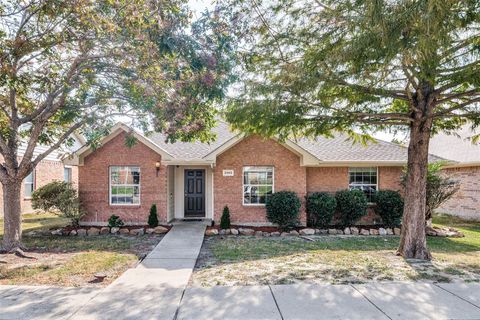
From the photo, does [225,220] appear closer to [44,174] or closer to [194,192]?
[194,192]

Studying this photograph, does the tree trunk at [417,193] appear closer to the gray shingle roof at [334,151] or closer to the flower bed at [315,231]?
the flower bed at [315,231]

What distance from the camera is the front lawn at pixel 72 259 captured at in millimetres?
6754

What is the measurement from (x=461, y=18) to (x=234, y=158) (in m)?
9.28

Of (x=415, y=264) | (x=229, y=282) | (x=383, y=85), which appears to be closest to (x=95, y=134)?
(x=229, y=282)

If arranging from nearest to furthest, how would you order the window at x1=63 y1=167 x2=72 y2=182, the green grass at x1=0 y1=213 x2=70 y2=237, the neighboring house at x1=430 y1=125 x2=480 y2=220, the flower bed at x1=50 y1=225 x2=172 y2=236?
the flower bed at x1=50 y1=225 x2=172 y2=236, the green grass at x1=0 y1=213 x2=70 y2=237, the neighboring house at x1=430 y1=125 x2=480 y2=220, the window at x1=63 y1=167 x2=72 y2=182

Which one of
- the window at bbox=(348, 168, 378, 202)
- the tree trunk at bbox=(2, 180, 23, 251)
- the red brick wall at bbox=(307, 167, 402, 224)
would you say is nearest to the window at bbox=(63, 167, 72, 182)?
the tree trunk at bbox=(2, 180, 23, 251)

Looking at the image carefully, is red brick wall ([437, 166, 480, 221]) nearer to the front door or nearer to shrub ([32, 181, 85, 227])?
the front door

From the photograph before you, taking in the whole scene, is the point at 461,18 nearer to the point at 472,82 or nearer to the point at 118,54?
the point at 472,82

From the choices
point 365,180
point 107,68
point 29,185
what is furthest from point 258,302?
point 29,185

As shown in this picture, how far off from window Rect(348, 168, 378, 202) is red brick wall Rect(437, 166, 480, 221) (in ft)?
18.3

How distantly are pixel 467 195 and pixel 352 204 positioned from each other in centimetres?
902

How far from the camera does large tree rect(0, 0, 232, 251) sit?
693cm

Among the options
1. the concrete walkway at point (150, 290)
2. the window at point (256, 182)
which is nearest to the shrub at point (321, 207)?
the window at point (256, 182)

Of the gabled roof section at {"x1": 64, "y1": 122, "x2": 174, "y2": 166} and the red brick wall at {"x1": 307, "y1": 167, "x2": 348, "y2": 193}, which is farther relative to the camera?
the red brick wall at {"x1": 307, "y1": 167, "x2": 348, "y2": 193}
